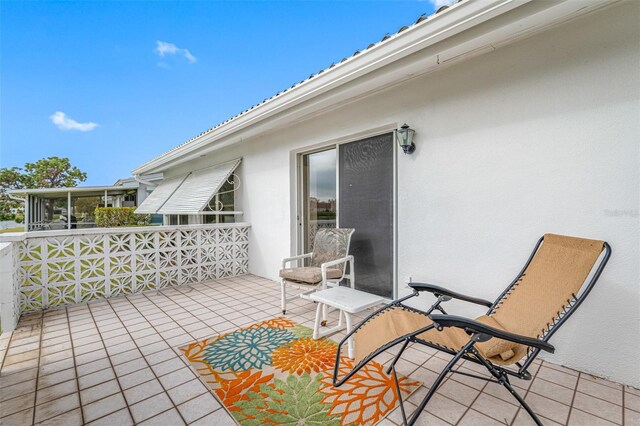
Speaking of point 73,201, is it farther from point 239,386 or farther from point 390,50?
point 390,50

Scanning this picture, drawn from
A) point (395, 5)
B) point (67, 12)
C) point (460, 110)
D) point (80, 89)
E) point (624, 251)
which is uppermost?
point (80, 89)

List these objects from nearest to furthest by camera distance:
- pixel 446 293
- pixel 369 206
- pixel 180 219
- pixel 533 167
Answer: pixel 446 293, pixel 533 167, pixel 369 206, pixel 180 219

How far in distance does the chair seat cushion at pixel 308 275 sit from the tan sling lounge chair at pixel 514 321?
4.97 ft

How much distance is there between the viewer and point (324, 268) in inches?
157

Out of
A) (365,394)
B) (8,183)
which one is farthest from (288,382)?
(8,183)

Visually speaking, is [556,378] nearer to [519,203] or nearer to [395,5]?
[519,203]

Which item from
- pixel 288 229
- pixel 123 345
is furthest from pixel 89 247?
pixel 288 229

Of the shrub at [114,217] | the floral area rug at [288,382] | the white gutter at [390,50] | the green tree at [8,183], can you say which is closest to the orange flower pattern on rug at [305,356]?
the floral area rug at [288,382]

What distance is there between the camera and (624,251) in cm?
255

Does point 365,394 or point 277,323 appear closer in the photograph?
point 365,394

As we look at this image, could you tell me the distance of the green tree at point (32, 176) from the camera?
27.9m

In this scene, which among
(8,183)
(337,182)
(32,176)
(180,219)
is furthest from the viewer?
(32,176)

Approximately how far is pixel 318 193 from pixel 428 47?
10.8 ft

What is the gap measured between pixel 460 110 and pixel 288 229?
3749 mm
